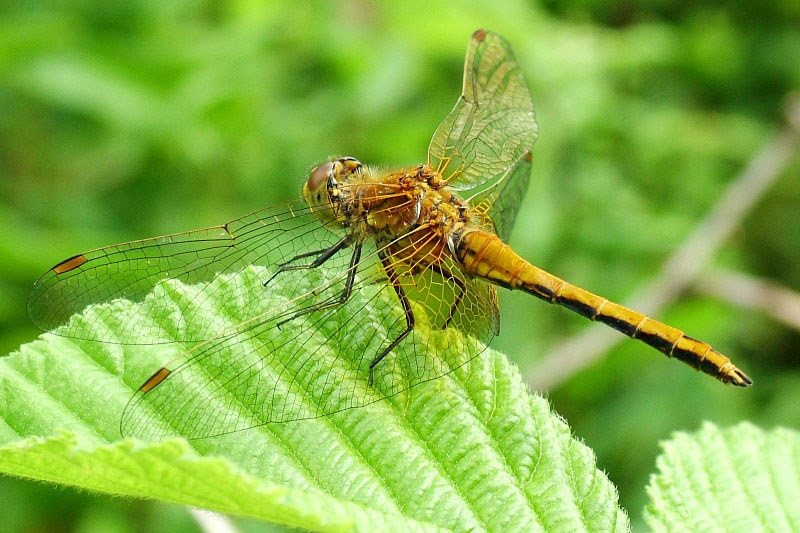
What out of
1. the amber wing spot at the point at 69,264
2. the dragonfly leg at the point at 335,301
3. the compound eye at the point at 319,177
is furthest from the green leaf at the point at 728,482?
the amber wing spot at the point at 69,264

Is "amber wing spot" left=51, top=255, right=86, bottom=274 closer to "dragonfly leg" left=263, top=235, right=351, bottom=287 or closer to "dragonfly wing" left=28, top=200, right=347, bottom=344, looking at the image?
"dragonfly wing" left=28, top=200, right=347, bottom=344

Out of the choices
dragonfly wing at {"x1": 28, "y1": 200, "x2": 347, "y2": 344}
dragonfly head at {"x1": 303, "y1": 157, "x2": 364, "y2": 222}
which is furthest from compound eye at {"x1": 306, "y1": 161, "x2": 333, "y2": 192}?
dragonfly wing at {"x1": 28, "y1": 200, "x2": 347, "y2": 344}

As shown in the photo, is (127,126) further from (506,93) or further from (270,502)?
(270,502)

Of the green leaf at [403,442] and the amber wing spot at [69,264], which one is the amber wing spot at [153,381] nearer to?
the green leaf at [403,442]

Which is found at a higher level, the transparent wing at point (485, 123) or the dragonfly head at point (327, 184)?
the transparent wing at point (485, 123)

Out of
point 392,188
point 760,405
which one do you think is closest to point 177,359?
point 392,188

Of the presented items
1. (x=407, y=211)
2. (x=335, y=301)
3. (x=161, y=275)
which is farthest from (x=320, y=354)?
(x=407, y=211)

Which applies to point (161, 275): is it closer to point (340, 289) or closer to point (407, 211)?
point (340, 289)
